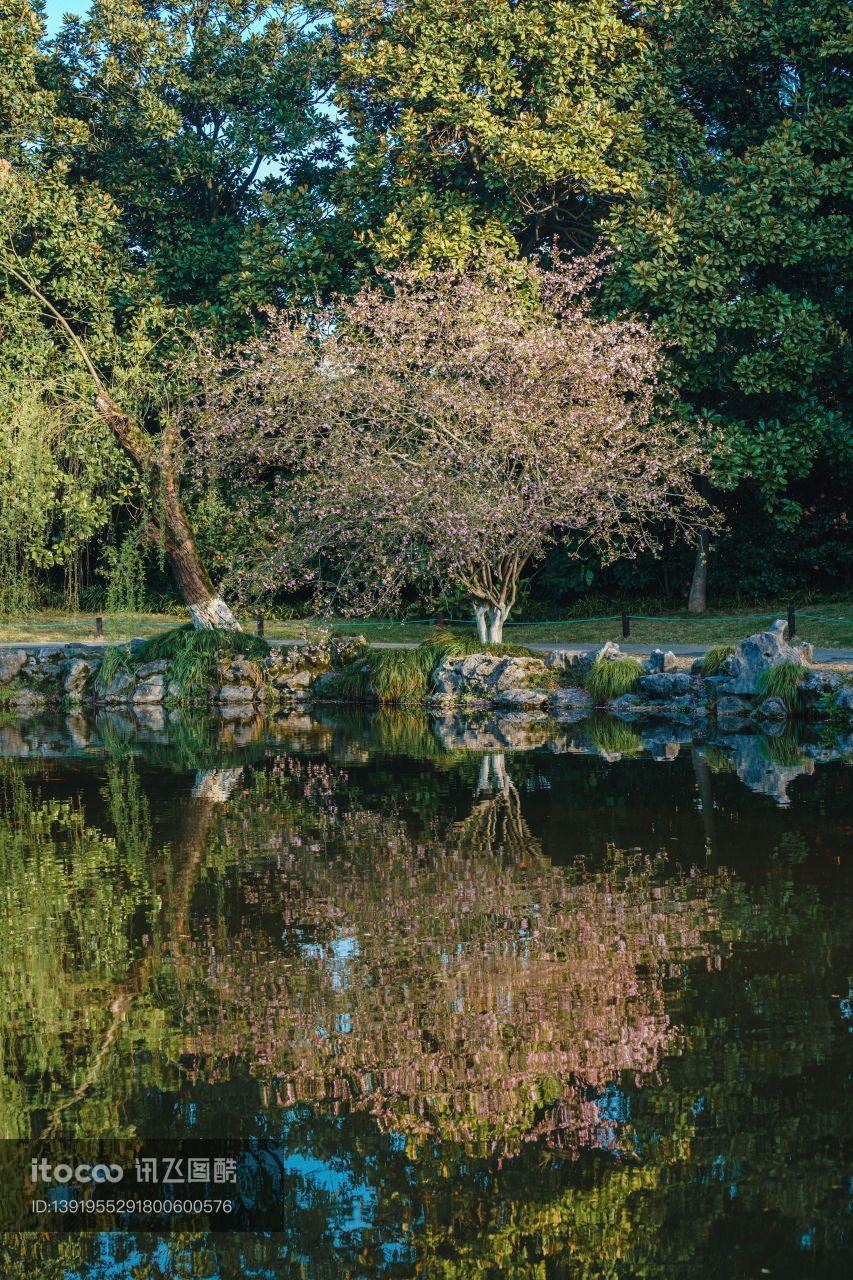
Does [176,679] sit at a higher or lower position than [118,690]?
higher

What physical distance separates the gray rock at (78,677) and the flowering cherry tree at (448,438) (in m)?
3.15

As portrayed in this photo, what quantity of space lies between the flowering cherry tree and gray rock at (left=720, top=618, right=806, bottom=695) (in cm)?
359

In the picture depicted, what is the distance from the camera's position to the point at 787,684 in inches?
731

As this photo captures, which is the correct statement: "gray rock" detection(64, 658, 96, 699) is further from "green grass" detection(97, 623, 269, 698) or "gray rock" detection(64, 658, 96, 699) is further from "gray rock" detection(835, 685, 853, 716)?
"gray rock" detection(835, 685, 853, 716)

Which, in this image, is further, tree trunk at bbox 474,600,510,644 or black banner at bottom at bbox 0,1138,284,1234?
tree trunk at bbox 474,600,510,644

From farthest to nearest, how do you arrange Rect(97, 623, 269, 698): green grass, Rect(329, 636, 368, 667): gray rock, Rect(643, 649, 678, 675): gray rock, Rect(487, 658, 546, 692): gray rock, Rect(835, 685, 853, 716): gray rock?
Rect(97, 623, 269, 698): green grass
Rect(329, 636, 368, 667): gray rock
Rect(487, 658, 546, 692): gray rock
Rect(643, 649, 678, 675): gray rock
Rect(835, 685, 853, 716): gray rock

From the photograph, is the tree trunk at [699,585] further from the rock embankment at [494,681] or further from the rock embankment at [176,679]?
the rock embankment at [176,679]

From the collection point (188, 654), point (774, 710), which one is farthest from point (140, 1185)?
point (188, 654)

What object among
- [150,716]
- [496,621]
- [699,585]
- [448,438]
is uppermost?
[448,438]

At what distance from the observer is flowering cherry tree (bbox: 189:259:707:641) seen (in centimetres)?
2114

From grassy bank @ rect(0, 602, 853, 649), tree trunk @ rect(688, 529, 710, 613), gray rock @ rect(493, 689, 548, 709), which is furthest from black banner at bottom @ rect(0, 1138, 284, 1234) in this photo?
tree trunk @ rect(688, 529, 710, 613)

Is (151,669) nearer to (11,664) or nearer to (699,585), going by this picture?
(11,664)

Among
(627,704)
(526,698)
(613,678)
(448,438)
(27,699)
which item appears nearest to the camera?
(627,704)

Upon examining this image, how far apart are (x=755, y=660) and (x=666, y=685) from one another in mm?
1321
